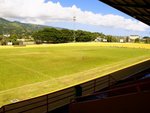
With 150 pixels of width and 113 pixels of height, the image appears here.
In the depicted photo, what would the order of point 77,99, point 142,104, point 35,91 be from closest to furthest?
point 142,104 → point 77,99 → point 35,91

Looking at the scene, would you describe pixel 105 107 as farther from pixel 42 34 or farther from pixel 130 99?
pixel 42 34

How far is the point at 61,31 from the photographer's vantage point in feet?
388

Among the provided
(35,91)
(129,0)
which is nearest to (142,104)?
(129,0)

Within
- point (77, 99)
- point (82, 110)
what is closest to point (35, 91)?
point (77, 99)

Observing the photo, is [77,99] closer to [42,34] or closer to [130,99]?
[130,99]

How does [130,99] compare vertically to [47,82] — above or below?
above

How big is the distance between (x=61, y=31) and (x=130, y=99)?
112324mm

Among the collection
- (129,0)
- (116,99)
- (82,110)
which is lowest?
(82,110)

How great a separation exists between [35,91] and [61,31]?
337ft

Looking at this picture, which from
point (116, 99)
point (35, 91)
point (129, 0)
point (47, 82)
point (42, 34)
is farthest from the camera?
point (42, 34)

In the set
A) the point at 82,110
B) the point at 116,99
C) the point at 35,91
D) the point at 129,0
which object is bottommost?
the point at 35,91

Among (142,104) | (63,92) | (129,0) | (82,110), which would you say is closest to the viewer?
(142,104)

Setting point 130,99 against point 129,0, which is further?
point 129,0

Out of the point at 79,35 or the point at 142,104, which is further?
the point at 79,35
